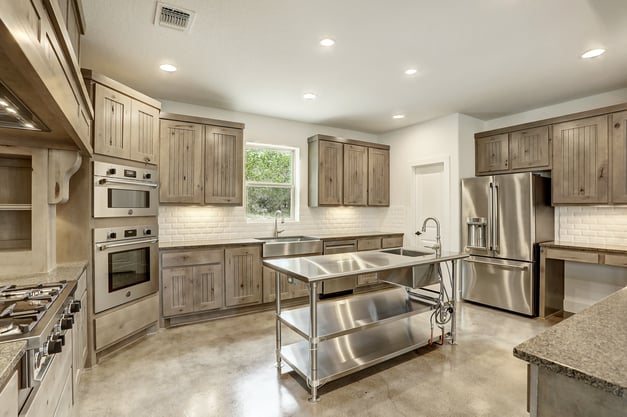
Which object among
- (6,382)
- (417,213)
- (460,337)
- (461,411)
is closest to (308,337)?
(461,411)

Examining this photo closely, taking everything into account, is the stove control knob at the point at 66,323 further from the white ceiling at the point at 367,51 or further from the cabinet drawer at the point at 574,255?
the cabinet drawer at the point at 574,255

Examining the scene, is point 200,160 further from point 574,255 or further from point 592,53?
point 574,255

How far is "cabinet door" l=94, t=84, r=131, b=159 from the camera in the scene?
2756 millimetres

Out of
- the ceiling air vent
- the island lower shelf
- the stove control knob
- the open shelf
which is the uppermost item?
the ceiling air vent

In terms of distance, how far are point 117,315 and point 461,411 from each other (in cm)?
289

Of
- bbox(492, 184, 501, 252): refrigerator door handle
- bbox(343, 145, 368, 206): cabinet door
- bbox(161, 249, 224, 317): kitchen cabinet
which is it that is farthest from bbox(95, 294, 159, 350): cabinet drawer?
bbox(492, 184, 501, 252): refrigerator door handle

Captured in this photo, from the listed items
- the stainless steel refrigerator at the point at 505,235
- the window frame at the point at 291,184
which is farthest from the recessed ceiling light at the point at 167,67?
the stainless steel refrigerator at the point at 505,235

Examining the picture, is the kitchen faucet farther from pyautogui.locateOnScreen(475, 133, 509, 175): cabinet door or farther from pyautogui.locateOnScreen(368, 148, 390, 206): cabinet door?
pyautogui.locateOnScreen(475, 133, 509, 175): cabinet door

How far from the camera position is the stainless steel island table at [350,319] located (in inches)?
91.6

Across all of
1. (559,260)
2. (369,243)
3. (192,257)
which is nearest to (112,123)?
(192,257)

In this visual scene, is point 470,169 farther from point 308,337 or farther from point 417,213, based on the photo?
point 308,337

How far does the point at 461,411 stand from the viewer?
215 cm

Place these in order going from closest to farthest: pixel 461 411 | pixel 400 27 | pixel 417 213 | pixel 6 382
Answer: pixel 6 382
pixel 461 411
pixel 400 27
pixel 417 213

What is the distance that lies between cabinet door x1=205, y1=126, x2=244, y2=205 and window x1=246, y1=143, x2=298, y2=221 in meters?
0.51
